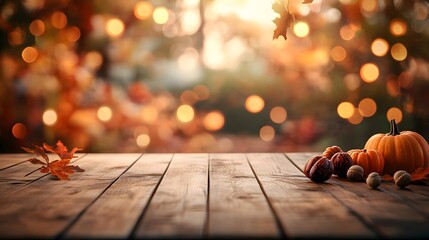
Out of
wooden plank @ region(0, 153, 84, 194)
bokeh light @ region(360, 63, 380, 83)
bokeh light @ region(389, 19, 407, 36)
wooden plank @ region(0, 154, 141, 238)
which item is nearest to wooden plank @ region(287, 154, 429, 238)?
wooden plank @ region(0, 154, 141, 238)

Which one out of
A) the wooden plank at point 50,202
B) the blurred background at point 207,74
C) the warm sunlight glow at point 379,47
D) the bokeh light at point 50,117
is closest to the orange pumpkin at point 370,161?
the wooden plank at point 50,202

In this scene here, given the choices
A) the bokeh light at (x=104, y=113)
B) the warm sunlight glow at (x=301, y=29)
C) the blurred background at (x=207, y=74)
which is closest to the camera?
the blurred background at (x=207, y=74)

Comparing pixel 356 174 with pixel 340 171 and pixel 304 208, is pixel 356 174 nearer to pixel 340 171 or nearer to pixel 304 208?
pixel 340 171

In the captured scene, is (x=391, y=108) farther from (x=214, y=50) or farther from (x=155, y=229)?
(x=155, y=229)

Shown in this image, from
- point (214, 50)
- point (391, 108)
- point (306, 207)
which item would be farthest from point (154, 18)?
point (306, 207)

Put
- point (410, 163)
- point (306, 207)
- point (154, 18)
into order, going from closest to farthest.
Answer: point (306, 207), point (410, 163), point (154, 18)

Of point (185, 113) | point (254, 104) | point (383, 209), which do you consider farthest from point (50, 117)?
point (383, 209)

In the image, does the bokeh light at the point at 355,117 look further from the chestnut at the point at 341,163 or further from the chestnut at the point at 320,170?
the chestnut at the point at 320,170
